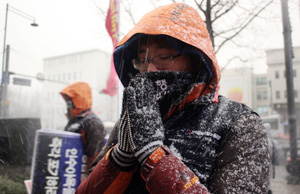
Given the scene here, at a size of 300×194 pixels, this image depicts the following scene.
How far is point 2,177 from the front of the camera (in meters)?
2.41

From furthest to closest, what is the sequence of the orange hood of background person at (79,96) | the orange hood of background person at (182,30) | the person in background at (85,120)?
the orange hood of background person at (79,96) → the person in background at (85,120) → the orange hood of background person at (182,30)

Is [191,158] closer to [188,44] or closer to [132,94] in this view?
[132,94]

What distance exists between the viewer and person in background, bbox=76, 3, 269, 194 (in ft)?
3.65

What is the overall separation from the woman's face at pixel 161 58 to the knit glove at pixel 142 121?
277mm

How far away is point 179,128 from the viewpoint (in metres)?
1.35

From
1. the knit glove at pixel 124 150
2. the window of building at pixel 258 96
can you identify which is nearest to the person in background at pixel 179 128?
the knit glove at pixel 124 150

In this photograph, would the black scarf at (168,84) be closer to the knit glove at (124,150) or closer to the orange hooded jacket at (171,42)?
the orange hooded jacket at (171,42)

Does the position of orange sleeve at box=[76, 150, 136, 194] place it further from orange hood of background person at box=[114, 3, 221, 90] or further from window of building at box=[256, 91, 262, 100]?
window of building at box=[256, 91, 262, 100]

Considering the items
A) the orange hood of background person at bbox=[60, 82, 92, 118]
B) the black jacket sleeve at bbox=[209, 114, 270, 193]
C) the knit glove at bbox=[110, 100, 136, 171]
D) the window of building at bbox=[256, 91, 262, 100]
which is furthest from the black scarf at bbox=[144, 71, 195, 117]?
the window of building at bbox=[256, 91, 262, 100]

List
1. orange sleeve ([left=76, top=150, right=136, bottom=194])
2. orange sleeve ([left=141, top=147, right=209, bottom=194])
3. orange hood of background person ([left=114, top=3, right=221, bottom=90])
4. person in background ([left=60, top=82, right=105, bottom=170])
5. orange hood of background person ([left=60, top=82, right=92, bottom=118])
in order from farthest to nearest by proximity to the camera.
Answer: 1. orange hood of background person ([left=60, top=82, right=92, bottom=118])
2. person in background ([left=60, top=82, right=105, bottom=170])
3. orange hood of background person ([left=114, top=3, right=221, bottom=90])
4. orange sleeve ([left=76, top=150, right=136, bottom=194])
5. orange sleeve ([left=141, top=147, right=209, bottom=194])

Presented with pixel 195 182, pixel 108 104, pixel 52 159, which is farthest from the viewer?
pixel 108 104

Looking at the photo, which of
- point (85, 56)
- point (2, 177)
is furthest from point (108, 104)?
point (2, 177)

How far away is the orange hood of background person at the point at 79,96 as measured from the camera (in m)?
4.48

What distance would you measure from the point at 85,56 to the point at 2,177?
3956 cm
